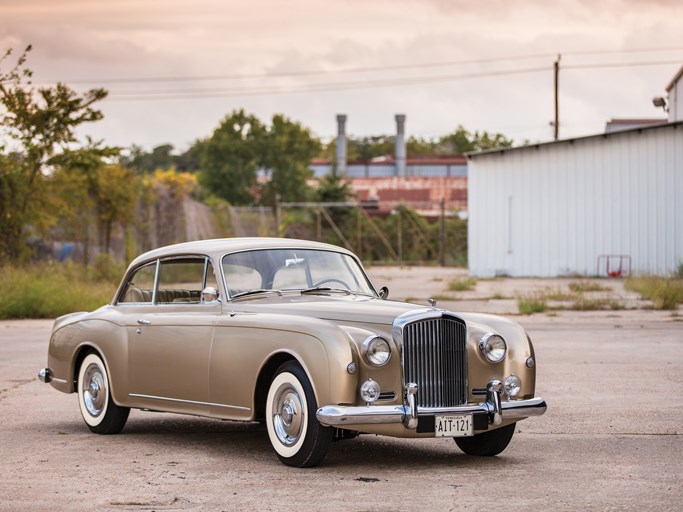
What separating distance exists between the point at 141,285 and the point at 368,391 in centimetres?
327

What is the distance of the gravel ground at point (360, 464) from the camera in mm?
7344

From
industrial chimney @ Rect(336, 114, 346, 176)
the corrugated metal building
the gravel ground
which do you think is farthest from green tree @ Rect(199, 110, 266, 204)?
the gravel ground

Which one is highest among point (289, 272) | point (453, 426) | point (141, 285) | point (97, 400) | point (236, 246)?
point (236, 246)

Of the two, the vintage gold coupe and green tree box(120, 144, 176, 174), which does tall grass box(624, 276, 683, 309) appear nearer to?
the vintage gold coupe

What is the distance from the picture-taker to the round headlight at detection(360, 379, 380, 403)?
8.19 metres

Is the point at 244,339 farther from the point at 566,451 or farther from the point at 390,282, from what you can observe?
the point at 390,282

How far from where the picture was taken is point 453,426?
836 cm

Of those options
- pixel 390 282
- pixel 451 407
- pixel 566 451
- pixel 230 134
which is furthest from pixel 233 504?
pixel 230 134

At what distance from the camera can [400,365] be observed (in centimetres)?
830

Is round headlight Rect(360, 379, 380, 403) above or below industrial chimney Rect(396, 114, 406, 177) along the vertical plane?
below

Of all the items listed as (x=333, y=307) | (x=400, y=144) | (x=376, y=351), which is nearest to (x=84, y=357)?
(x=333, y=307)

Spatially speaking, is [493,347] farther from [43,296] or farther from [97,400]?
[43,296]

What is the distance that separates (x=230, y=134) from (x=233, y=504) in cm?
7992

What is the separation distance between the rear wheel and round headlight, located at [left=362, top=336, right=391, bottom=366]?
3.06 m
